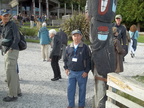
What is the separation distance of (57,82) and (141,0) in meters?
27.0

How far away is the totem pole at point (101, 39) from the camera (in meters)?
3.62

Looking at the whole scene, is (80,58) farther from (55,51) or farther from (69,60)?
(55,51)

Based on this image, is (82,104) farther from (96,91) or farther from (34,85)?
(34,85)

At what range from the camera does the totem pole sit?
362 cm

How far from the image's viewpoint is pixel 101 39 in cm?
368

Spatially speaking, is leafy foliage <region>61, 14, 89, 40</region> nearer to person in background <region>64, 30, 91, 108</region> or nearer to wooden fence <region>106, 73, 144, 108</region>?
person in background <region>64, 30, 91, 108</region>

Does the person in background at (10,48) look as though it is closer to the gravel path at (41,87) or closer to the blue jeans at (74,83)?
the gravel path at (41,87)

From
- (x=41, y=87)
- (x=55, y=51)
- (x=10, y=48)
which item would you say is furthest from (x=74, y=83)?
(x=55, y=51)

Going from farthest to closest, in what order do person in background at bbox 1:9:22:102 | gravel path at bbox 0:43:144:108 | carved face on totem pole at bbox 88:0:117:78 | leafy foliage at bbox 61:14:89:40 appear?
leafy foliage at bbox 61:14:89:40 → gravel path at bbox 0:43:144:108 → person in background at bbox 1:9:22:102 → carved face on totem pole at bbox 88:0:117:78

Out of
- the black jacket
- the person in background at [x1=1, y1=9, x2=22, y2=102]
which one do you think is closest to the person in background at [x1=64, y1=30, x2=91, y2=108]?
the person in background at [x1=1, y1=9, x2=22, y2=102]

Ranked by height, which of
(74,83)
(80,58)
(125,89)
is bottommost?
(74,83)

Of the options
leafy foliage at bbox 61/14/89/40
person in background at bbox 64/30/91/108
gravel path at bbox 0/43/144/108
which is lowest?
gravel path at bbox 0/43/144/108

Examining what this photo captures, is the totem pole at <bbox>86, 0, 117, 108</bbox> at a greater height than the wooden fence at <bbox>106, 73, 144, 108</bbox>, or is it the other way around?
the totem pole at <bbox>86, 0, 117, 108</bbox>

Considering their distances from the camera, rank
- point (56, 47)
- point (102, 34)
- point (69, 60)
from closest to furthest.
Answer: point (102, 34) → point (69, 60) → point (56, 47)
